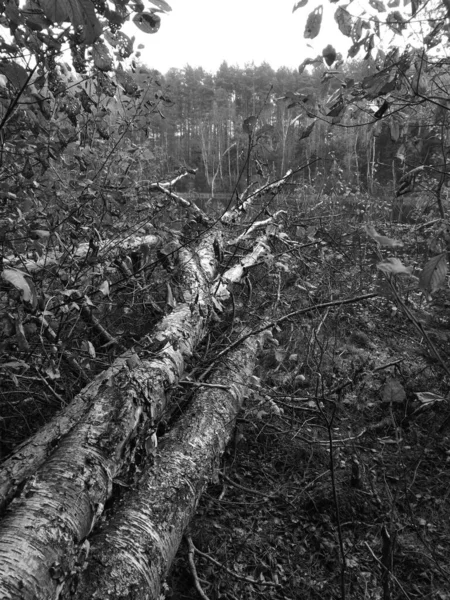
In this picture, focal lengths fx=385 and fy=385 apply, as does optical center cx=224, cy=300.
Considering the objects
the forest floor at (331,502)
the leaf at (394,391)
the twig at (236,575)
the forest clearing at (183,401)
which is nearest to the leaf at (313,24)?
the forest clearing at (183,401)

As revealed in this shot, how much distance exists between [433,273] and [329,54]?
0.81 metres

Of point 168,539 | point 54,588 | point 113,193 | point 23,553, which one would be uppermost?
point 113,193

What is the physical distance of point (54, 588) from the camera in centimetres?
117

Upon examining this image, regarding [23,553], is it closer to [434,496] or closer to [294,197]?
[434,496]

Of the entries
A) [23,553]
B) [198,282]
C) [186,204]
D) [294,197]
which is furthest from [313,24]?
[294,197]

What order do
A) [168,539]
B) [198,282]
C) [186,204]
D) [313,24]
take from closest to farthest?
[313,24]
[168,539]
[198,282]
[186,204]

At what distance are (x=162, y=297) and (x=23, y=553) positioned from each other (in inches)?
103

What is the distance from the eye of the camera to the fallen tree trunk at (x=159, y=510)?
1353mm

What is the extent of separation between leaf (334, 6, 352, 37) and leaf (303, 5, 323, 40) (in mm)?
83

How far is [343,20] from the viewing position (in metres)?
1.22

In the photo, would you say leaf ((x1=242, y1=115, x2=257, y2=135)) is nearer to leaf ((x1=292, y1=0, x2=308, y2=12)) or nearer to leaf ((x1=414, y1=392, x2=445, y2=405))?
leaf ((x1=292, y1=0, x2=308, y2=12))

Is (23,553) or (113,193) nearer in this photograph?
(23,553)

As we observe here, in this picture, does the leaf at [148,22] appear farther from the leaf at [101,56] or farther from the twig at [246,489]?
the twig at [246,489]

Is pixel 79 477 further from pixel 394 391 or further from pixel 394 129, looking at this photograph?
pixel 394 129
